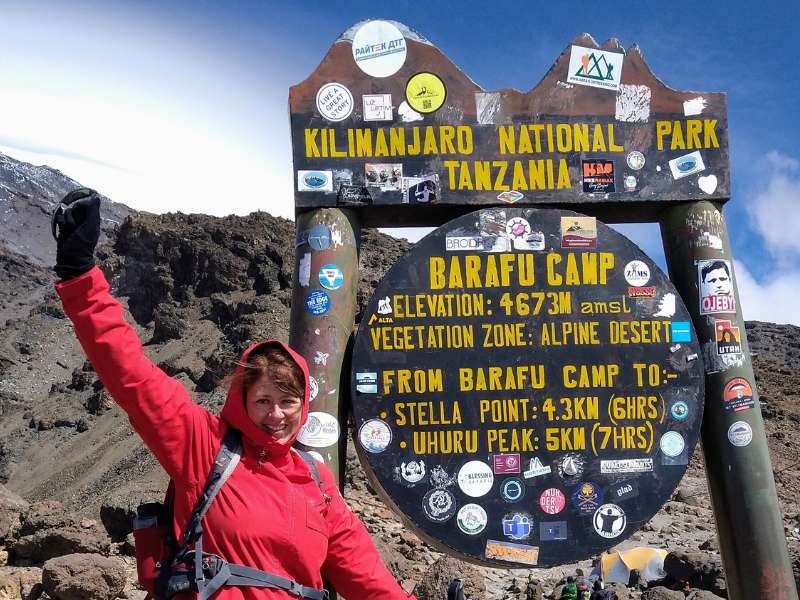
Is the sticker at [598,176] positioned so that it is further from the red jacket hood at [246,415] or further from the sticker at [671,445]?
the red jacket hood at [246,415]

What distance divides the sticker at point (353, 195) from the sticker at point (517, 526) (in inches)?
67.3

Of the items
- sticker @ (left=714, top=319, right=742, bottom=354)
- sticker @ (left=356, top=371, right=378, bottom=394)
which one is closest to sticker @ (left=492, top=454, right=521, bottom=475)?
sticker @ (left=356, top=371, right=378, bottom=394)

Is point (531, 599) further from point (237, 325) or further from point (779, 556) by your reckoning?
point (237, 325)

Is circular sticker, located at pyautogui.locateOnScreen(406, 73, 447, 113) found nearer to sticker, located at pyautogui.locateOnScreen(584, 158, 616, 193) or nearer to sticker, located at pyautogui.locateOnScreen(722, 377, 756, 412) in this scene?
sticker, located at pyautogui.locateOnScreen(584, 158, 616, 193)

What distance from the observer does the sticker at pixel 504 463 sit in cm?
388

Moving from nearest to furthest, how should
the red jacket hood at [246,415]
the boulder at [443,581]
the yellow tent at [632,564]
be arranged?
1. the red jacket hood at [246,415]
2. the boulder at [443,581]
3. the yellow tent at [632,564]

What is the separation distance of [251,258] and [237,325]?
4.21m

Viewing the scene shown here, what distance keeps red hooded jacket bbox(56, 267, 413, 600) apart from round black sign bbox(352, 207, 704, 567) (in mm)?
1570

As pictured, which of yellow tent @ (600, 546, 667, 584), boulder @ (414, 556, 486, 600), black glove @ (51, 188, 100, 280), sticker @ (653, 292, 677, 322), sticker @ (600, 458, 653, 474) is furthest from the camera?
yellow tent @ (600, 546, 667, 584)

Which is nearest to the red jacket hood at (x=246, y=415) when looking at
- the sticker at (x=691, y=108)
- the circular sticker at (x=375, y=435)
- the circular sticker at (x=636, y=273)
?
the circular sticker at (x=375, y=435)

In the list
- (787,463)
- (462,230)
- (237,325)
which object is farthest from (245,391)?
(237,325)

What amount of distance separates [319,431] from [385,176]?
132 cm

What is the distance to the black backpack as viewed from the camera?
2031 mm

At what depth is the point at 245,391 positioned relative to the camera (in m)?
2.22
